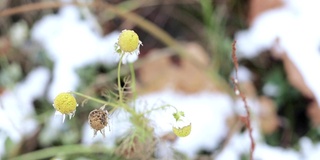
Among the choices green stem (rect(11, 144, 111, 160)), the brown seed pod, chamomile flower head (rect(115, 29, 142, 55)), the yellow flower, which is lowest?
the yellow flower

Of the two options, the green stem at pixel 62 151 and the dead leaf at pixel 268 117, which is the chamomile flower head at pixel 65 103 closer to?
the green stem at pixel 62 151

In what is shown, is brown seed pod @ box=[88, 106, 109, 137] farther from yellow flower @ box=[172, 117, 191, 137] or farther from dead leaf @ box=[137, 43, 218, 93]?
dead leaf @ box=[137, 43, 218, 93]

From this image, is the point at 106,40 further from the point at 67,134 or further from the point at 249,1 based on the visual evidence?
the point at 249,1

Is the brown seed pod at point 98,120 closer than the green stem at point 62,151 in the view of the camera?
Yes

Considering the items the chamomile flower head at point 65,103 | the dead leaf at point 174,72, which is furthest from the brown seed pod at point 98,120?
the dead leaf at point 174,72

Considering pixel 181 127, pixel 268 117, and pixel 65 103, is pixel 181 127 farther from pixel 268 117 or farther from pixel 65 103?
pixel 268 117

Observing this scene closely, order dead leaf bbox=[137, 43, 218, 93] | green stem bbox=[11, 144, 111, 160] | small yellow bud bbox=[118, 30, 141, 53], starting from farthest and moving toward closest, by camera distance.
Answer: dead leaf bbox=[137, 43, 218, 93] < green stem bbox=[11, 144, 111, 160] < small yellow bud bbox=[118, 30, 141, 53]

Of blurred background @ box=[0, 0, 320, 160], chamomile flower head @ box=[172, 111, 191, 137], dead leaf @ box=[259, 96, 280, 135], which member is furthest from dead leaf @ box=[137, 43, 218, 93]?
chamomile flower head @ box=[172, 111, 191, 137]

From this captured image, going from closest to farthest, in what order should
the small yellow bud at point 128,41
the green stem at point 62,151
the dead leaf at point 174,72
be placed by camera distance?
the small yellow bud at point 128,41 → the green stem at point 62,151 → the dead leaf at point 174,72
